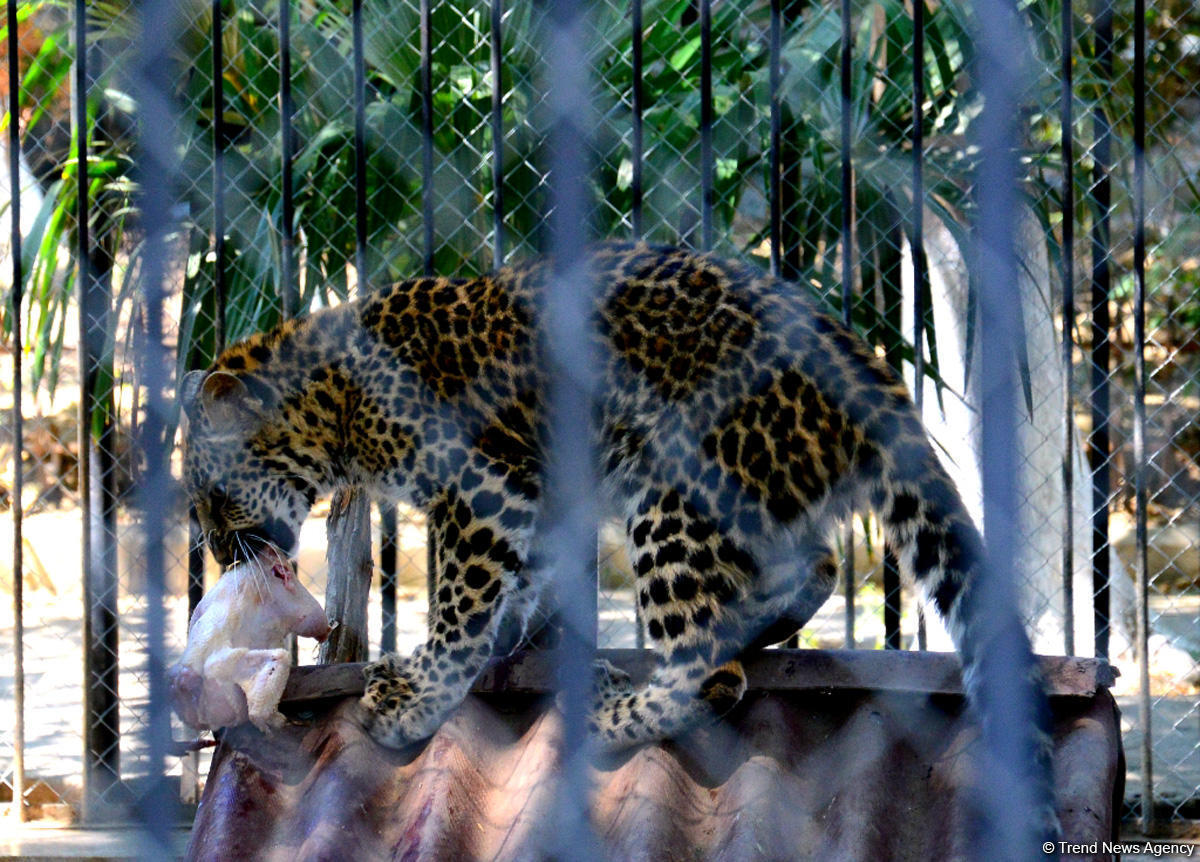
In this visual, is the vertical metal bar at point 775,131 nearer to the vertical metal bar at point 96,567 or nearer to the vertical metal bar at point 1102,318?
the vertical metal bar at point 1102,318

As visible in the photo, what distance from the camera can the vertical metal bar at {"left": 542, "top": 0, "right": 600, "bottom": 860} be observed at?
149cm

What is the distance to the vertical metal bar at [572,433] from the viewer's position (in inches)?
58.6

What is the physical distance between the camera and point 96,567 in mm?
4684

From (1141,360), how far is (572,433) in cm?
240

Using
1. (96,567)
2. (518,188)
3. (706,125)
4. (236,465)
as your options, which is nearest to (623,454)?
(706,125)

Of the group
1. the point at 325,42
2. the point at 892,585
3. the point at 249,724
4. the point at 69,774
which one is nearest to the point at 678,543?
the point at 249,724

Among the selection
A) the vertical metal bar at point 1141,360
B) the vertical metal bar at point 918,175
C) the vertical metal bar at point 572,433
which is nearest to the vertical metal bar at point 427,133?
the vertical metal bar at point 572,433

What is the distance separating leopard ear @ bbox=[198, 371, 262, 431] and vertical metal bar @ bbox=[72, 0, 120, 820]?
2.56ft

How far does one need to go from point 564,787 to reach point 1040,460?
3770 millimetres

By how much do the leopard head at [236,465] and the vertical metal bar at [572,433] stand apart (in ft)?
2.28

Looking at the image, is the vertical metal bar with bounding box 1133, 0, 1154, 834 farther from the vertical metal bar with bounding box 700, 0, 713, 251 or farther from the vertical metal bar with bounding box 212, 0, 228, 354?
the vertical metal bar with bounding box 212, 0, 228, 354

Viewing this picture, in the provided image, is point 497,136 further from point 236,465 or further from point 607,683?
point 607,683

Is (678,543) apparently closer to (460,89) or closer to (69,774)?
(460,89)

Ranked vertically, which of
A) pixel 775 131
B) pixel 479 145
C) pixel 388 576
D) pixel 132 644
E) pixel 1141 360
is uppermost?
pixel 479 145
